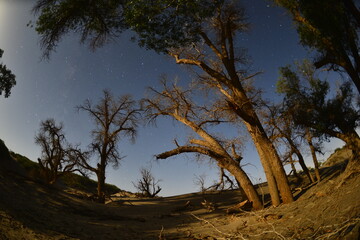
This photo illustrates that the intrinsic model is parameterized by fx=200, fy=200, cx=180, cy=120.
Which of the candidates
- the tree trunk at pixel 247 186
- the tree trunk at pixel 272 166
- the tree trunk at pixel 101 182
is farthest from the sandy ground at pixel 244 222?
the tree trunk at pixel 101 182

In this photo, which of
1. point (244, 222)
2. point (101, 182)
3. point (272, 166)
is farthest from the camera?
point (101, 182)

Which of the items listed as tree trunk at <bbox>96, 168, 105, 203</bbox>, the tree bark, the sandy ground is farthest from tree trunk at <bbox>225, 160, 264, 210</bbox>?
tree trunk at <bbox>96, 168, 105, 203</bbox>

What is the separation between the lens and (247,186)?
8594mm

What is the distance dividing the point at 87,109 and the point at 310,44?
17.2 m

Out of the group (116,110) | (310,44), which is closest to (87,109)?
(116,110)

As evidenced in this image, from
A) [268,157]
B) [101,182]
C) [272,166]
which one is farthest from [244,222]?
[101,182]

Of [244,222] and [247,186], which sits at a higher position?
[247,186]

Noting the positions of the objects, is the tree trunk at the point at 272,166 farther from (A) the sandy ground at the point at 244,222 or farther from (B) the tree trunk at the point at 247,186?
(A) the sandy ground at the point at 244,222

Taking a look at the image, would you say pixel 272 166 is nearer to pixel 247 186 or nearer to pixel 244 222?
pixel 247 186

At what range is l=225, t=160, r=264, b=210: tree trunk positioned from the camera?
838 cm

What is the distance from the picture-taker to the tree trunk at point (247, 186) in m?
8.38

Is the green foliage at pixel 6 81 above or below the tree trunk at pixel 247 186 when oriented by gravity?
above

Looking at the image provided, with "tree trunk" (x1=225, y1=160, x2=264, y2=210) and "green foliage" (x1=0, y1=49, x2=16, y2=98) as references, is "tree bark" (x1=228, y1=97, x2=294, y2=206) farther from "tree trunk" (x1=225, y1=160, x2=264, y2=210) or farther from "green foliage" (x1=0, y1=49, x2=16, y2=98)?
"green foliage" (x1=0, y1=49, x2=16, y2=98)

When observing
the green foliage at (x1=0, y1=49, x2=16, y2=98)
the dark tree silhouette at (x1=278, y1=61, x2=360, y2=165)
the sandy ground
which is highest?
the green foliage at (x1=0, y1=49, x2=16, y2=98)
